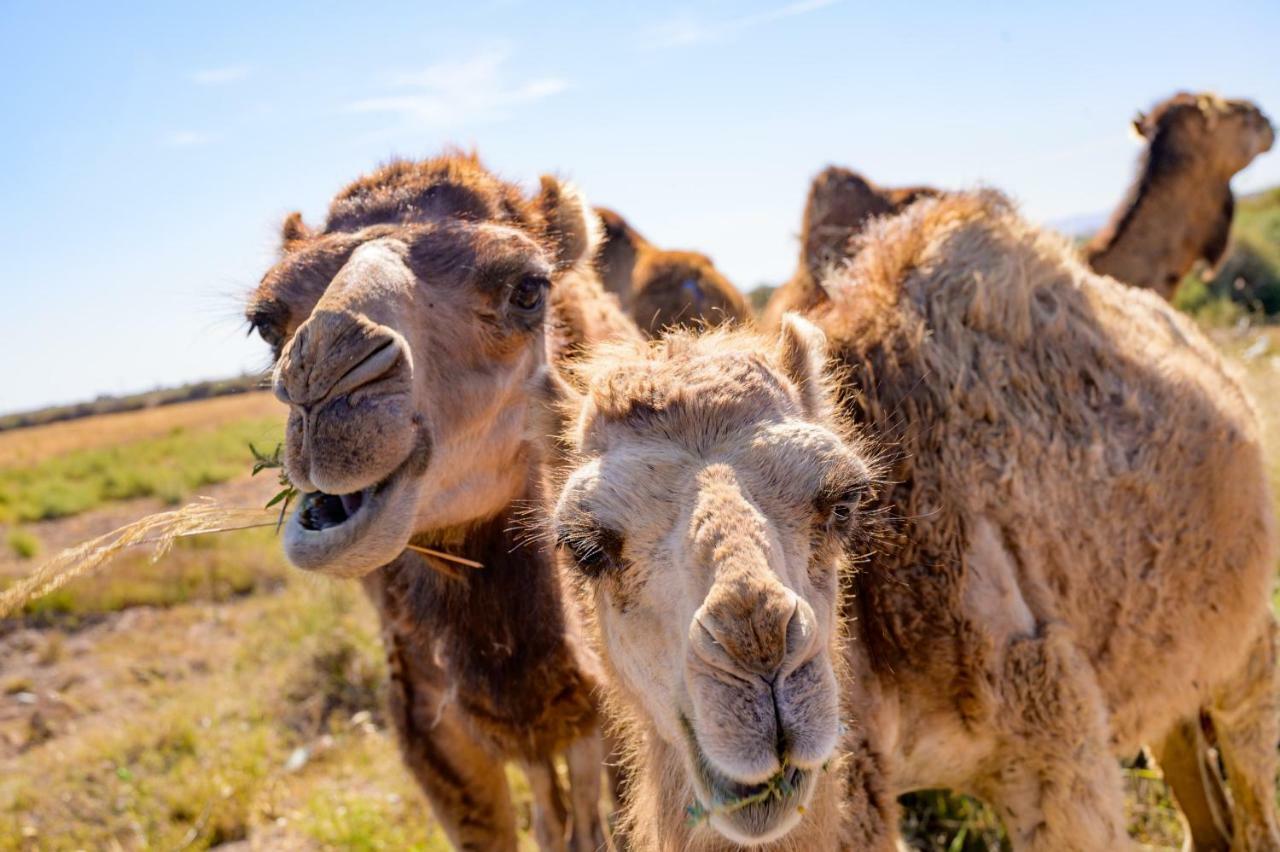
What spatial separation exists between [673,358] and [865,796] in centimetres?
141

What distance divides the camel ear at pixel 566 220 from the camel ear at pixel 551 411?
54.2 inches

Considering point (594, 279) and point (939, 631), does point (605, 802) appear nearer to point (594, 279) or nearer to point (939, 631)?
point (594, 279)

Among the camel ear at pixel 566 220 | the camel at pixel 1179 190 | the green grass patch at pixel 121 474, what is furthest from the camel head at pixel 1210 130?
the green grass patch at pixel 121 474

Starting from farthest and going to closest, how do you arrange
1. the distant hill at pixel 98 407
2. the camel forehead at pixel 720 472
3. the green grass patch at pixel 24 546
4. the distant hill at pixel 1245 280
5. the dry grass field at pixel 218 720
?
the distant hill at pixel 98 407 → the distant hill at pixel 1245 280 → the green grass patch at pixel 24 546 → the dry grass field at pixel 218 720 → the camel forehead at pixel 720 472

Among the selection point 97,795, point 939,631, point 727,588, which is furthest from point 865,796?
point 97,795

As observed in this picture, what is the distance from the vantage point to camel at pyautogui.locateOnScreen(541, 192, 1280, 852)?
2104mm

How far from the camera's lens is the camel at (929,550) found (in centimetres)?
210

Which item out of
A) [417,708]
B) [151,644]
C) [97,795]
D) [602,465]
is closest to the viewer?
[602,465]

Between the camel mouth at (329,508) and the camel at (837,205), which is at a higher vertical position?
the camel at (837,205)

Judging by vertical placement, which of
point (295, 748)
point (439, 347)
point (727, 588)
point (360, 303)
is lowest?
point (295, 748)

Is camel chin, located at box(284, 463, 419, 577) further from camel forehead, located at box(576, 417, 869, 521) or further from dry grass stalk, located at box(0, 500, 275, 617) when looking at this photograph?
camel forehead, located at box(576, 417, 869, 521)

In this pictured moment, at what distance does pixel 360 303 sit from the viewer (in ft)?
9.97

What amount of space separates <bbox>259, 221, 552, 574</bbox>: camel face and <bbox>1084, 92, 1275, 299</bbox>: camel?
757 centimetres

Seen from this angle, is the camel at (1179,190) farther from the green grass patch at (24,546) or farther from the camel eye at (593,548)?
the green grass patch at (24,546)
